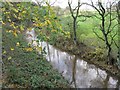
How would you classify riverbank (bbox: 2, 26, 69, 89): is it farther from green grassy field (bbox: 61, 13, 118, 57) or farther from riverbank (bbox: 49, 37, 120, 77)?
green grassy field (bbox: 61, 13, 118, 57)

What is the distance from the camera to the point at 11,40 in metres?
9.64

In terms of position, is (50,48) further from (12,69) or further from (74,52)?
(12,69)

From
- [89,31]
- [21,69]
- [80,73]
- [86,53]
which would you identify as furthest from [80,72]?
[89,31]

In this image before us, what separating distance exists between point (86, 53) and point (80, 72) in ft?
10.9

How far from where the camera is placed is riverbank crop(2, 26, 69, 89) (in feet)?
31.1

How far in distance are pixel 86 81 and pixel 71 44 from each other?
7728 mm

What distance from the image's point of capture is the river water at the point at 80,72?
12594mm

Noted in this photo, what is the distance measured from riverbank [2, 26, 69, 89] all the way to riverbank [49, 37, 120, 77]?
4965 mm

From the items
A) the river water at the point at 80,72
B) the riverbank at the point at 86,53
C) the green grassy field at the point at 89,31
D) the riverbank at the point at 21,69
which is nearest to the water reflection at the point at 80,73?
the river water at the point at 80,72

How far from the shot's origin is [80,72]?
47.8 feet

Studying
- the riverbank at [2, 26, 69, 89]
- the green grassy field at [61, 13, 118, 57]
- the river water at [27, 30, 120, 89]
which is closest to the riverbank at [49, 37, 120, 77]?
the river water at [27, 30, 120, 89]

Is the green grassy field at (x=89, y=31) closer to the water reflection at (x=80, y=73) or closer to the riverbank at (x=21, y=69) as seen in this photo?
the water reflection at (x=80, y=73)

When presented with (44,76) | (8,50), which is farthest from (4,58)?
(44,76)

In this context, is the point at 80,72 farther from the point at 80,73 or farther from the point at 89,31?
the point at 89,31
